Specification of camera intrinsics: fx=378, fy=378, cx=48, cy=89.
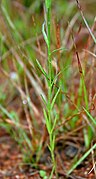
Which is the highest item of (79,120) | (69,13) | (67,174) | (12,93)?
(69,13)

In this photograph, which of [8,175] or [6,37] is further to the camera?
[6,37]

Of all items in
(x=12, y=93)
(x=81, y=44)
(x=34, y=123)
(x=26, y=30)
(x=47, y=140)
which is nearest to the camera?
(x=47, y=140)

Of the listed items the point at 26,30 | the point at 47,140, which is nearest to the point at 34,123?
the point at 47,140

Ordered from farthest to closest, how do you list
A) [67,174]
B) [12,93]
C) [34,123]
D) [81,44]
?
1. [81,44]
2. [12,93]
3. [34,123]
4. [67,174]

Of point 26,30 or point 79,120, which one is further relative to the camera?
point 26,30

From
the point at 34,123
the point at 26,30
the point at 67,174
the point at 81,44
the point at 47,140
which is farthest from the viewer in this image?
the point at 81,44

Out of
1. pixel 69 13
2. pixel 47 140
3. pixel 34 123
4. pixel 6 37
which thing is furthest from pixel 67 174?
pixel 69 13

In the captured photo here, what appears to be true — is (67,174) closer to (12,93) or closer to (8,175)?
(8,175)

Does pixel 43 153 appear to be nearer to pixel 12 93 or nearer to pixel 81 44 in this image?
pixel 12 93

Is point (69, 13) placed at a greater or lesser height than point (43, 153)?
greater
